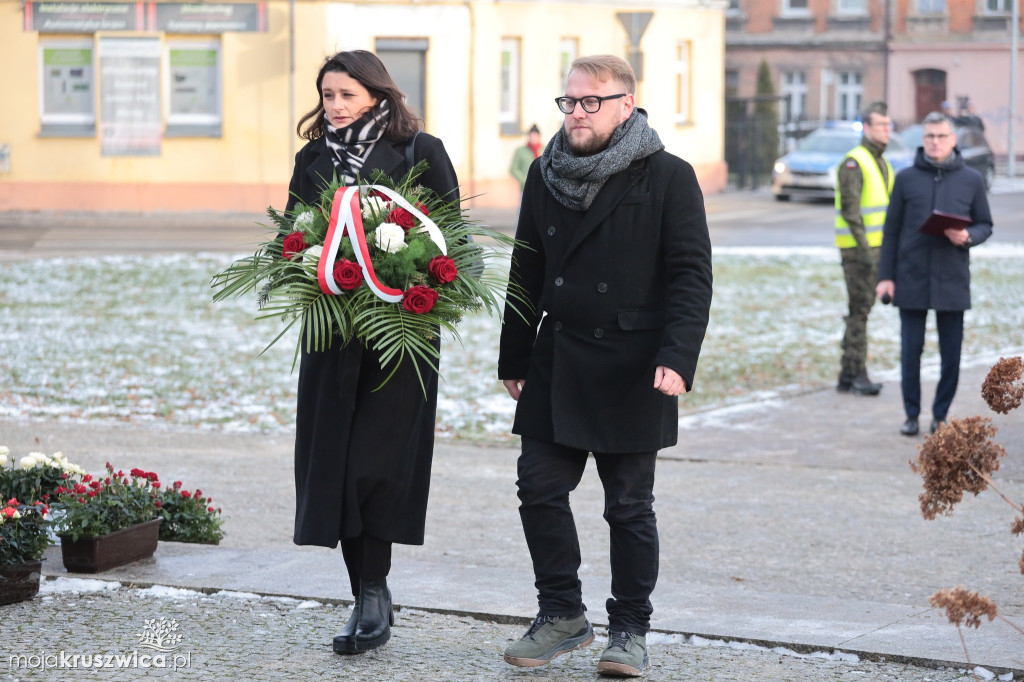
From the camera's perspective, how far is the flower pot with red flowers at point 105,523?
18.1ft

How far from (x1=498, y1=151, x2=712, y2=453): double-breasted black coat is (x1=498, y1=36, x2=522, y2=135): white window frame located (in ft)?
87.1

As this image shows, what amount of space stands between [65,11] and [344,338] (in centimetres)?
2569

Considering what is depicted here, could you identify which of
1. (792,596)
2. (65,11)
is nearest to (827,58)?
(65,11)

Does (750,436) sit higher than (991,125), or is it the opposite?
Result: (991,125)

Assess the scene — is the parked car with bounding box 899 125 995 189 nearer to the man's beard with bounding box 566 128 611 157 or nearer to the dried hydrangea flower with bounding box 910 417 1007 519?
the man's beard with bounding box 566 128 611 157

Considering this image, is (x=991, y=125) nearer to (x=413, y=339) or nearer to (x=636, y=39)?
(x=636, y=39)

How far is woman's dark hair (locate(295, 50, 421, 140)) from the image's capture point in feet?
15.6

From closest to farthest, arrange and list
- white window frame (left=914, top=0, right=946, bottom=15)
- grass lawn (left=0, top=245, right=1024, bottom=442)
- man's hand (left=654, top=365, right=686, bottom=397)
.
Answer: man's hand (left=654, top=365, right=686, bottom=397), grass lawn (left=0, top=245, right=1024, bottom=442), white window frame (left=914, top=0, right=946, bottom=15)

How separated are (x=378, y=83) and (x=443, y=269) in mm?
703

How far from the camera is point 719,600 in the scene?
5.37 metres

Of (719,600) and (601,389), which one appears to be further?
(719,600)

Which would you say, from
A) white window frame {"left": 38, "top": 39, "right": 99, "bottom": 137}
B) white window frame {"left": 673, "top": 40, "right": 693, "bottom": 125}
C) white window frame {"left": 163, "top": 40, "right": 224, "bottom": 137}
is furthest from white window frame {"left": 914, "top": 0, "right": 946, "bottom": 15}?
white window frame {"left": 38, "top": 39, "right": 99, "bottom": 137}

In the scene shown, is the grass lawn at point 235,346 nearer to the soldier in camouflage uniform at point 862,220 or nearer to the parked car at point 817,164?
the soldier in camouflage uniform at point 862,220

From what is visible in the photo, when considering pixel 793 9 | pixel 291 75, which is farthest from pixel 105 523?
pixel 793 9
